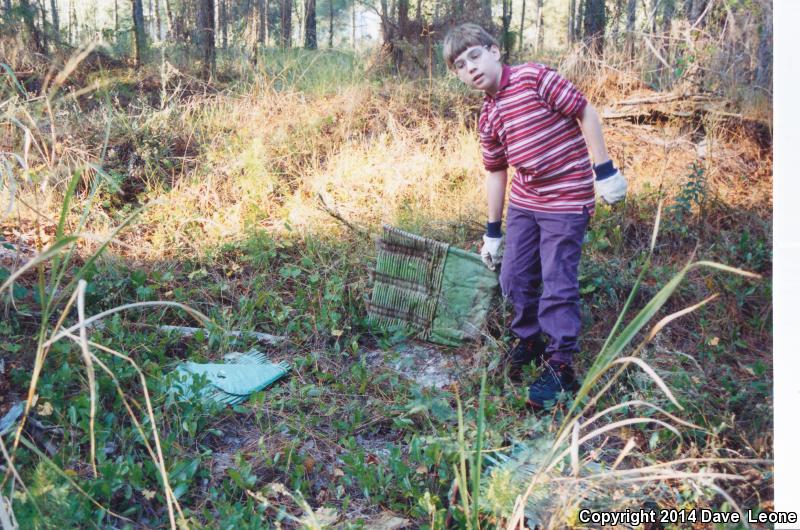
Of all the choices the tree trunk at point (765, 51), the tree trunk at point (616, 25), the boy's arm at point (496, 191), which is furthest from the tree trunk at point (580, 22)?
the boy's arm at point (496, 191)

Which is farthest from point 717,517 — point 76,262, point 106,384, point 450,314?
point 76,262

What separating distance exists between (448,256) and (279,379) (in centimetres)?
110

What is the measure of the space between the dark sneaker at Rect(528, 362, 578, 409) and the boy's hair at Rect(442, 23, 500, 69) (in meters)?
1.43

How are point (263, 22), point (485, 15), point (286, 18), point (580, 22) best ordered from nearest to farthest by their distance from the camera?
point (485, 15) < point (263, 22) < point (580, 22) < point (286, 18)

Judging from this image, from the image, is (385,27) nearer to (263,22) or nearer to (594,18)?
(263,22)

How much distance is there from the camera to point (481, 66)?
2.79 m

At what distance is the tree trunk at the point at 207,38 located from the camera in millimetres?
7070

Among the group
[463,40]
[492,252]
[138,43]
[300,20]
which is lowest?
[492,252]

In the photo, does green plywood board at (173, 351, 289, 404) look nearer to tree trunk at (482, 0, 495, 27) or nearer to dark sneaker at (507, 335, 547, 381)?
dark sneaker at (507, 335, 547, 381)

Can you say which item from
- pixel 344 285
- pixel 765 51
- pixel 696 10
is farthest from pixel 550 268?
pixel 696 10

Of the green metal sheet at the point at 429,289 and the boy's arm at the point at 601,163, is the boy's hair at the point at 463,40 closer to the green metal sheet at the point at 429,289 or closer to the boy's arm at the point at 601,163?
the boy's arm at the point at 601,163

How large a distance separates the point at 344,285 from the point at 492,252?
3.27 feet

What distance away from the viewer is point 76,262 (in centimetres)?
418
